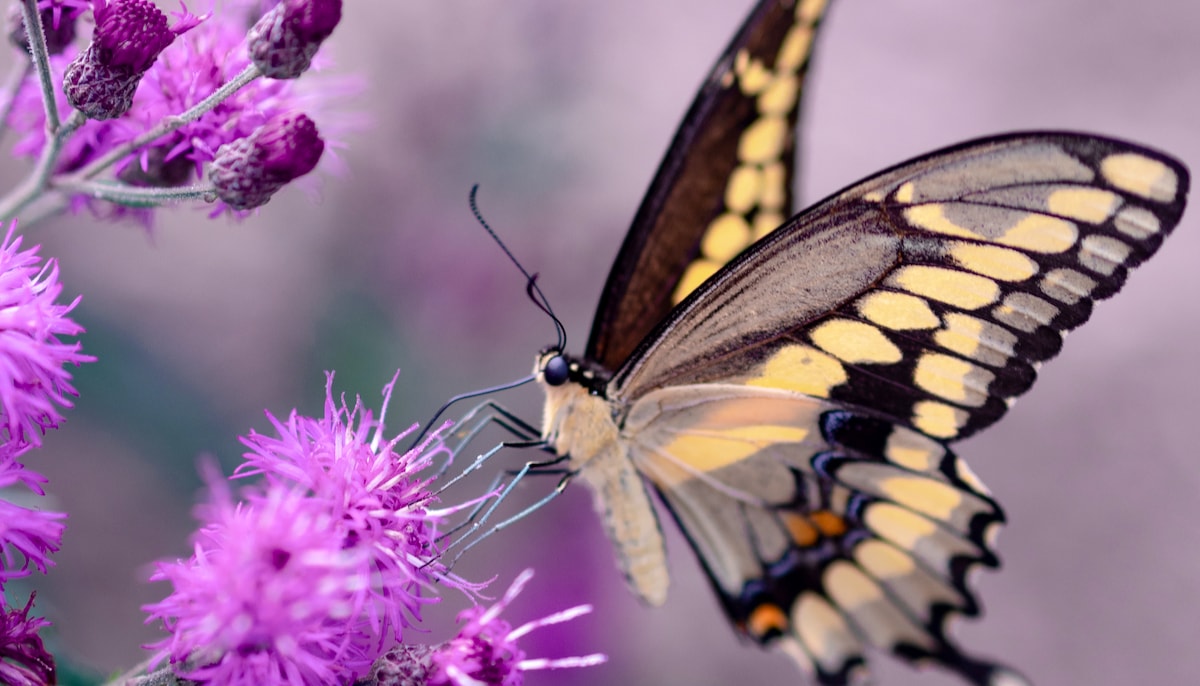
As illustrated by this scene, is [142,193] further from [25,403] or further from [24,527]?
[24,527]

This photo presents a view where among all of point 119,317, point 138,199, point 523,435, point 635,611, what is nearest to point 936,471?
point 523,435

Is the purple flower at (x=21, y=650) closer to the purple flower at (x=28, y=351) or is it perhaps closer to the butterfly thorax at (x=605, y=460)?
the purple flower at (x=28, y=351)

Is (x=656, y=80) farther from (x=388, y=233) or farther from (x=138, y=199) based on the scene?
(x=138, y=199)

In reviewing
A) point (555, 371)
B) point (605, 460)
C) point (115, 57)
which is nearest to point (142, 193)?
point (115, 57)

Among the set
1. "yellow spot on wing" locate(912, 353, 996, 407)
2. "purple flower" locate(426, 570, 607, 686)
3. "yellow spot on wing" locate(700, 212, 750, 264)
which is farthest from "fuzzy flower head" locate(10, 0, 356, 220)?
"yellow spot on wing" locate(912, 353, 996, 407)

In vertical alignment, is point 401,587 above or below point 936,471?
below

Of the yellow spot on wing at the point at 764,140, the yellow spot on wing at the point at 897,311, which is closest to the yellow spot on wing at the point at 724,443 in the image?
the yellow spot on wing at the point at 897,311

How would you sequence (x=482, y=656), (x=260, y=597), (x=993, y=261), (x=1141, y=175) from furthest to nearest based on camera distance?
1. (x=993, y=261)
2. (x=1141, y=175)
3. (x=482, y=656)
4. (x=260, y=597)
